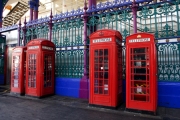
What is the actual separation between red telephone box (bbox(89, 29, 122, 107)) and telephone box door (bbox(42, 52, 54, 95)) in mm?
2613

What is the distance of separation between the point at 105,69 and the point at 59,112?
211 cm

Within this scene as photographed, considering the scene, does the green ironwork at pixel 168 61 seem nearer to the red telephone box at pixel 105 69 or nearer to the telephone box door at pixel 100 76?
the red telephone box at pixel 105 69

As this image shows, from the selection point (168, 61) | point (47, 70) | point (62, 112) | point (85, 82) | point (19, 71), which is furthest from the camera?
point (19, 71)

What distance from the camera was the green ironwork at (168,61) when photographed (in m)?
5.39

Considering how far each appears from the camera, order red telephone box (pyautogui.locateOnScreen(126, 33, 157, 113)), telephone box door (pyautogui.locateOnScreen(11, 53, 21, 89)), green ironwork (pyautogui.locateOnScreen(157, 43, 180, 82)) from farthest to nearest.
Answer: telephone box door (pyautogui.locateOnScreen(11, 53, 21, 89)), green ironwork (pyautogui.locateOnScreen(157, 43, 180, 82)), red telephone box (pyautogui.locateOnScreen(126, 33, 157, 113))

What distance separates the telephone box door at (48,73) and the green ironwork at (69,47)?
506mm

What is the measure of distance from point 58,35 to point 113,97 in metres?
4.60

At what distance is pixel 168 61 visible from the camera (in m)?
5.55

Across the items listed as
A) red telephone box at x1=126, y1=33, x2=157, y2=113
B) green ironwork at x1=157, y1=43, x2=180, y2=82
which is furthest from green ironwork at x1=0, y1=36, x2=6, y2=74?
green ironwork at x1=157, y1=43, x2=180, y2=82

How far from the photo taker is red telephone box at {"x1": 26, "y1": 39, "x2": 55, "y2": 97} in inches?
269

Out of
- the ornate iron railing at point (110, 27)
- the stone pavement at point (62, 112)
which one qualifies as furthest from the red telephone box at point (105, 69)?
the ornate iron railing at point (110, 27)

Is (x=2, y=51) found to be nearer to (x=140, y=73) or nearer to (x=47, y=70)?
(x=47, y=70)

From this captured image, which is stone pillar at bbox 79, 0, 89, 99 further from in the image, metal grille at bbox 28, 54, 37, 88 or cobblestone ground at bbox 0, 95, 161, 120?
metal grille at bbox 28, 54, 37, 88

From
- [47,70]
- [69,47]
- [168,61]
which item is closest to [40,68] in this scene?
[47,70]
